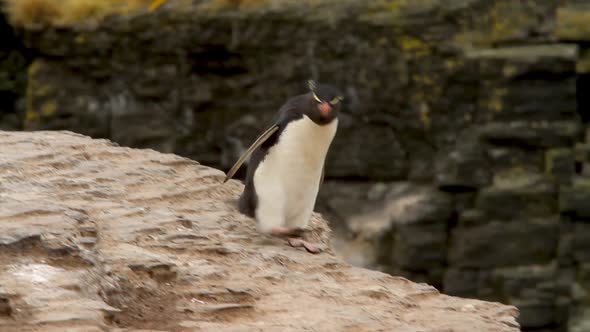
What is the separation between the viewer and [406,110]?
9.07 meters

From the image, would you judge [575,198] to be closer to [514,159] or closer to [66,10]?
[514,159]

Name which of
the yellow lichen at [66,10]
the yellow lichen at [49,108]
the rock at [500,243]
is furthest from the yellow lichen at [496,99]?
the yellow lichen at [49,108]

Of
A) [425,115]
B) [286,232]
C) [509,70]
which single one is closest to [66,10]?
[425,115]

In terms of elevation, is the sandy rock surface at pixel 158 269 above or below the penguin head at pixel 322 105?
below

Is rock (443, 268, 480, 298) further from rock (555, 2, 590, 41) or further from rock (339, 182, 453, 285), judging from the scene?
rock (555, 2, 590, 41)

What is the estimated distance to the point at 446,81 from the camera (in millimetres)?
9000

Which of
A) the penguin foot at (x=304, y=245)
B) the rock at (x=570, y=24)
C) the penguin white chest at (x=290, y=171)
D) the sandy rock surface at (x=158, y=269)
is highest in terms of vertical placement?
the rock at (x=570, y=24)

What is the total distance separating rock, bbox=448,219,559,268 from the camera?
912 centimetres

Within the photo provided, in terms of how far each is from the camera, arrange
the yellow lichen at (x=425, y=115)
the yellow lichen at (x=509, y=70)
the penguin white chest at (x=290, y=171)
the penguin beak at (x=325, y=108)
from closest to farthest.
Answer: the penguin beak at (x=325, y=108) → the penguin white chest at (x=290, y=171) → the yellow lichen at (x=509, y=70) → the yellow lichen at (x=425, y=115)

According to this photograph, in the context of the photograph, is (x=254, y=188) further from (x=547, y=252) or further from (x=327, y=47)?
(x=547, y=252)

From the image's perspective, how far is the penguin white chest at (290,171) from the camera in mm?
4715

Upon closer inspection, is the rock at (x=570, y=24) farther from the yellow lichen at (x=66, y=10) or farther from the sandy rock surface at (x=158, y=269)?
the sandy rock surface at (x=158, y=269)

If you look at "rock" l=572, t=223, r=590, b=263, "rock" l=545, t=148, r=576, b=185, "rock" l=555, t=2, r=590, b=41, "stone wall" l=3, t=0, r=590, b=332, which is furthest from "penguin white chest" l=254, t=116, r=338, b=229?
"rock" l=572, t=223, r=590, b=263

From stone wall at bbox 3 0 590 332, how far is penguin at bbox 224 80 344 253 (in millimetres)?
4172
